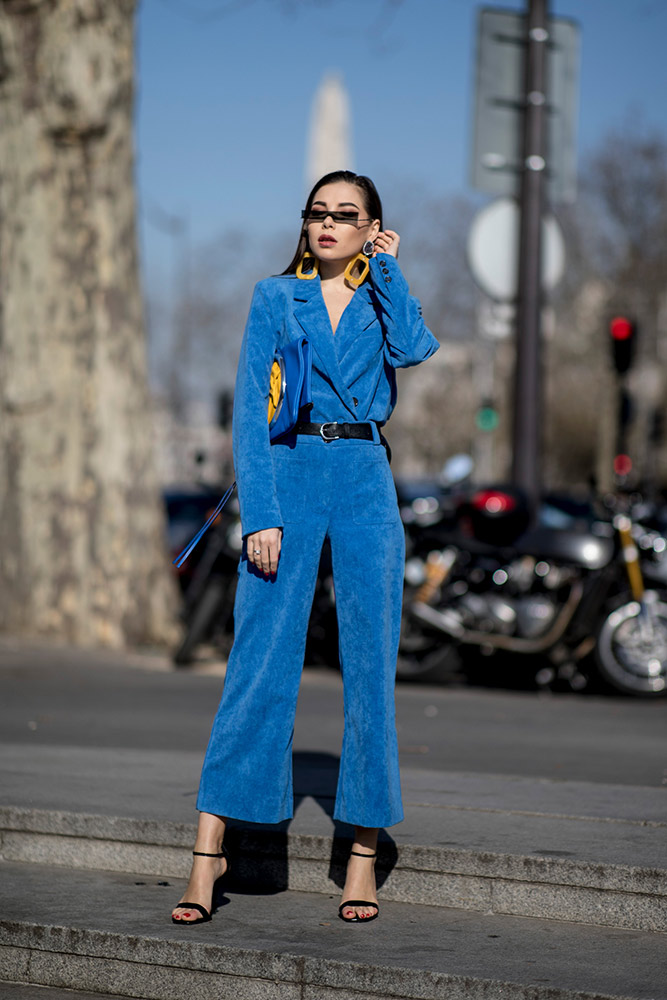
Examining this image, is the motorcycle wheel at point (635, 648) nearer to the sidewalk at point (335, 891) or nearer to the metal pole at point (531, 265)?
the metal pole at point (531, 265)

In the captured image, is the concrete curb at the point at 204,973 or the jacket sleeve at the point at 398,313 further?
the jacket sleeve at the point at 398,313

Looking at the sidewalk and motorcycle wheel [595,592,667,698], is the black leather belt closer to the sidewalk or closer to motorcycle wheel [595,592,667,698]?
the sidewalk

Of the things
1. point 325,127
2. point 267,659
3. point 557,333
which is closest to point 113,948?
point 267,659

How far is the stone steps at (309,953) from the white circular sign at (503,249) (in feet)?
24.1

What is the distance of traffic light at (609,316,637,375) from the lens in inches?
481

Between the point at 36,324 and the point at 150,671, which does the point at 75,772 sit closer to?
the point at 150,671

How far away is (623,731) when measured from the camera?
7422mm

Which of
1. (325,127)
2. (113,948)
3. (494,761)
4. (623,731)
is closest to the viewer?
(113,948)

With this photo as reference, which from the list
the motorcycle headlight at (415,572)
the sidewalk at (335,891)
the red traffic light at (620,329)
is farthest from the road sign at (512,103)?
the sidewalk at (335,891)

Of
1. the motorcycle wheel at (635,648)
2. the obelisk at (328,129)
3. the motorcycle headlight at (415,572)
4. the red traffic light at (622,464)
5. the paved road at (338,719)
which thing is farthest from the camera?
the obelisk at (328,129)

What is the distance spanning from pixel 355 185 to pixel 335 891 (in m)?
1.96

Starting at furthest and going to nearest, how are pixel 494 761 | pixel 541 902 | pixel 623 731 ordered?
pixel 623 731
pixel 494 761
pixel 541 902

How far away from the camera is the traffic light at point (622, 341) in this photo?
1222 centimetres

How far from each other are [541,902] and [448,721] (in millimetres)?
3626
